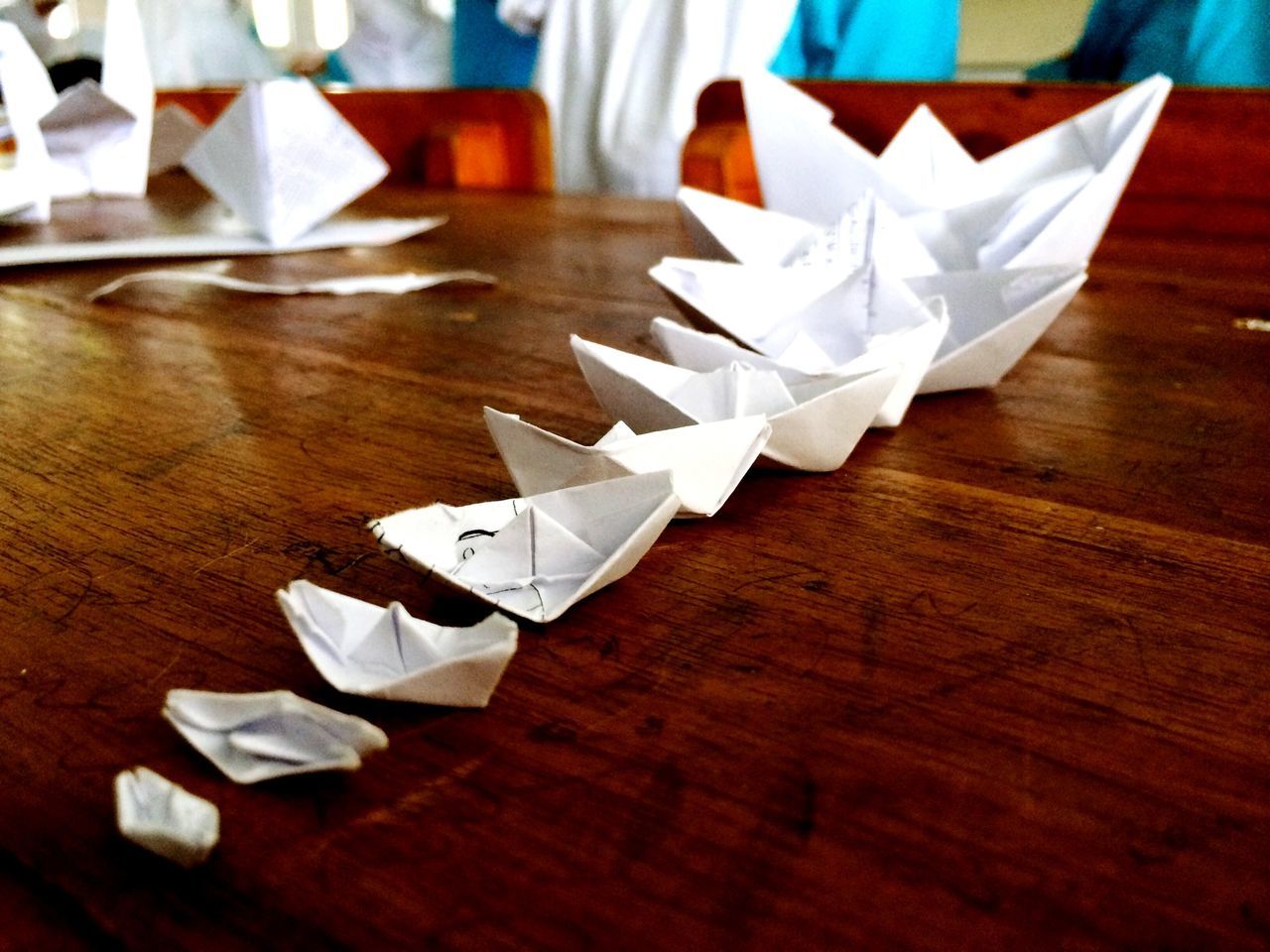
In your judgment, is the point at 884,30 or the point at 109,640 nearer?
the point at 109,640

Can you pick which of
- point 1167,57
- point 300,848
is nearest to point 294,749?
point 300,848

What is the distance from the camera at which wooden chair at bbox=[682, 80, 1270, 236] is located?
0.77m

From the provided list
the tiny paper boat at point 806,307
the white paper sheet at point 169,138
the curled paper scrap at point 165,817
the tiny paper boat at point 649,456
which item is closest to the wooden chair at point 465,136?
the white paper sheet at point 169,138

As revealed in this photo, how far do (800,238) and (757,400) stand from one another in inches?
8.3

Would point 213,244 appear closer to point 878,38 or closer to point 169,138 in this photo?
point 169,138

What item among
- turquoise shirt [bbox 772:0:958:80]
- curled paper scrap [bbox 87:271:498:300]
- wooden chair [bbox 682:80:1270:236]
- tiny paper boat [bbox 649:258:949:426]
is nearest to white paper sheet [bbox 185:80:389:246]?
curled paper scrap [bbox 87:271:498:300]

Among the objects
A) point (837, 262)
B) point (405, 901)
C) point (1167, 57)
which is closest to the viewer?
point (405, 901)

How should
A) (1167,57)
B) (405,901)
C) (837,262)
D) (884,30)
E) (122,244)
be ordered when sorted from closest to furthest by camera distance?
(405,901) < (837,262) < (122,244) < (1167,57) < (884,30)

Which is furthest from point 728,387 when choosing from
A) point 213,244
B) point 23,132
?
point 23,132

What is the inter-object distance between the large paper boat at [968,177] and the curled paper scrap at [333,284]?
0.61 feet

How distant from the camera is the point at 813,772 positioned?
0.19 metres

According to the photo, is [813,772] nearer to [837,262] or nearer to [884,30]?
[837,262]

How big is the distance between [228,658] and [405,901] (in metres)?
0.09

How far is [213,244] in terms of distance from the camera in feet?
2.49
